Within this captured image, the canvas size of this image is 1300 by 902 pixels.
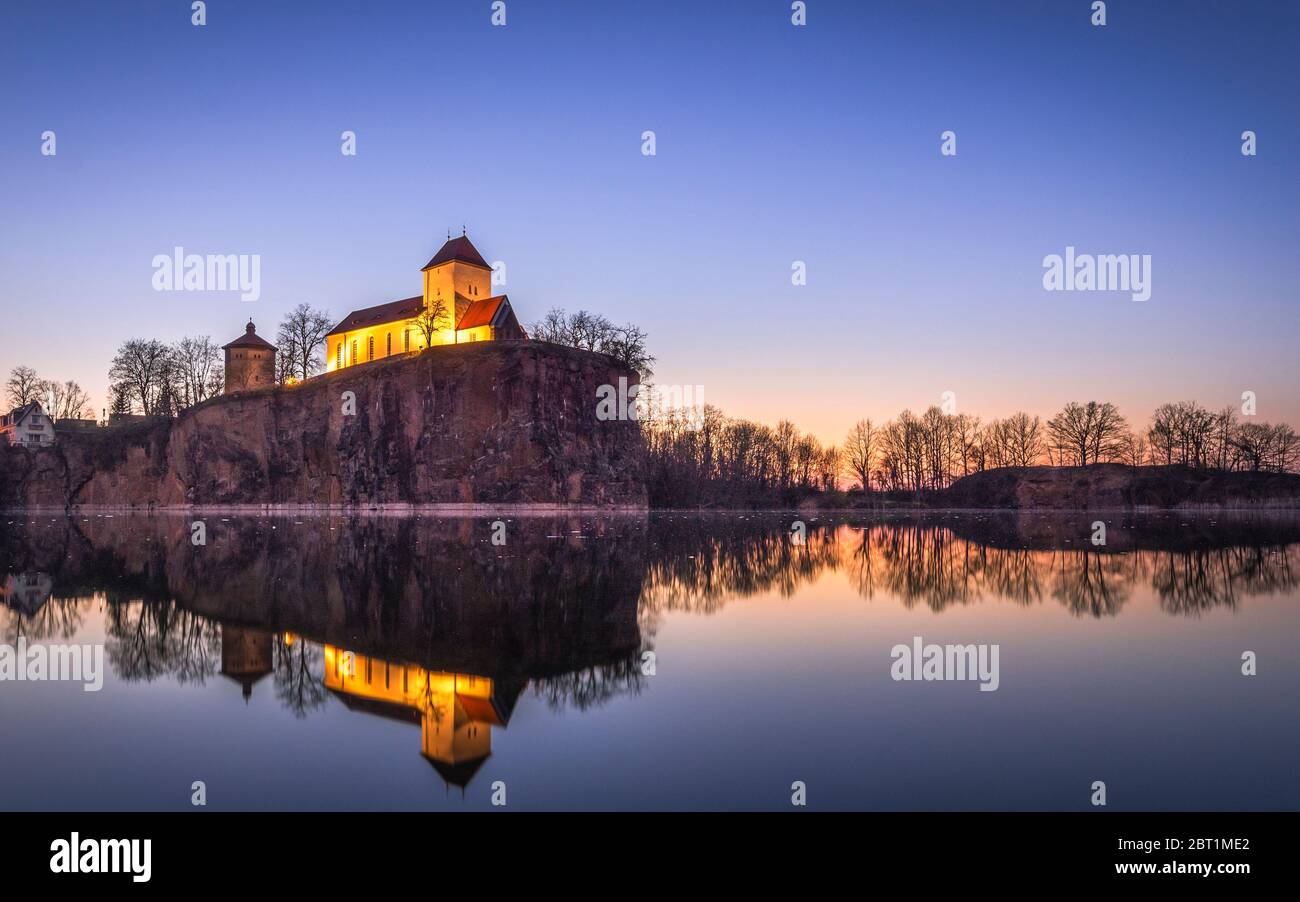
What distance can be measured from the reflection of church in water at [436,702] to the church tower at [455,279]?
87.9m

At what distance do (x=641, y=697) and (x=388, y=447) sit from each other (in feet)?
242

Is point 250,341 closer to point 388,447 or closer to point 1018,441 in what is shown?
point 388,447

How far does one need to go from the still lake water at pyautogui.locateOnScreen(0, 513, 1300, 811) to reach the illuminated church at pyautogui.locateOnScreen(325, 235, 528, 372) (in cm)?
7535

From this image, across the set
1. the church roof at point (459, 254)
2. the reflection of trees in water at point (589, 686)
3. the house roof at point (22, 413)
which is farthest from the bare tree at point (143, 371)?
the reflection of trees in water at point (589, 686)

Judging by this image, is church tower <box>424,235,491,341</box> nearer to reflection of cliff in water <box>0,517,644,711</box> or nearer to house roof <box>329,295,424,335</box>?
house roof <box>329,295,424,335</box>

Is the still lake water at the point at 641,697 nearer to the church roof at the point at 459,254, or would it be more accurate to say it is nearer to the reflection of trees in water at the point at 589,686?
the reflection of trees in water at the point at 589,686

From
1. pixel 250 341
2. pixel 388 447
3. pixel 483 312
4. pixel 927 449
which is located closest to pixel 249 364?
pixel 250 341

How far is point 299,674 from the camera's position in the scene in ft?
32.7

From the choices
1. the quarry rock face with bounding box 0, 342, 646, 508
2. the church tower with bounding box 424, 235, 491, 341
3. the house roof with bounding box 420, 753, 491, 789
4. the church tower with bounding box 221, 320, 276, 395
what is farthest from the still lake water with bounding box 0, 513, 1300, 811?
the church tower with bounding box 221, 320, 276, 395

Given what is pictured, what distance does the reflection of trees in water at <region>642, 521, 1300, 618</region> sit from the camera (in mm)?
16734

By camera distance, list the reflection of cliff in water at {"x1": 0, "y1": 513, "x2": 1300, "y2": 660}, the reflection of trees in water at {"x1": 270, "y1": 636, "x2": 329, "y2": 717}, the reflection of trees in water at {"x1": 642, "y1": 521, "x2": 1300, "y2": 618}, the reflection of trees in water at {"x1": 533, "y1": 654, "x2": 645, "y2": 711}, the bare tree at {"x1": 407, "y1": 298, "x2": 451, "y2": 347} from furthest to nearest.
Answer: the bare tree at {"x1": 407, "y1": 298, "x2": 451, "y2": 347}
the reflection of trees in water at {"x1": 642, "y1": 521, "x2": 1300, "y2": 618}
the reflection of cliff in water at {"x1": 0, "y1": 513, "x2": 1300, "y2": 660}
the reflection of trees in water at {"x1": 270, "y1": 636, "x2": 329, "y2": 717}
the reflection of trees in water at {"x1": 533, "y1": 654, "x2": 645, "y2": 711}
